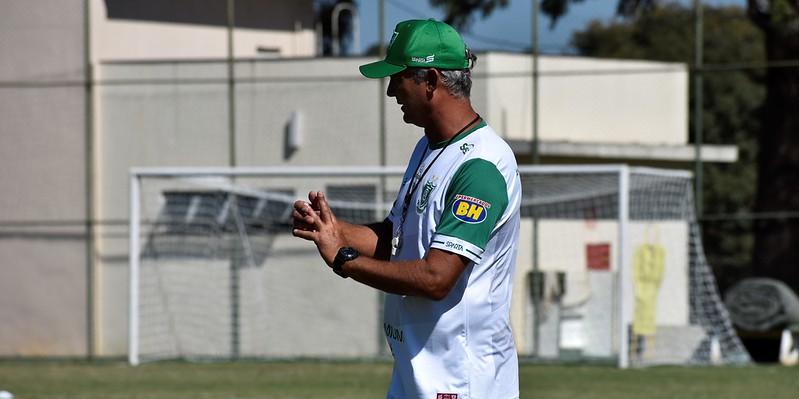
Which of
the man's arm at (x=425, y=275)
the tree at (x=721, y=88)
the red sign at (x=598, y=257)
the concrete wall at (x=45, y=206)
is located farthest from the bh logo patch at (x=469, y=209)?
the tree at (x=721, y=88)

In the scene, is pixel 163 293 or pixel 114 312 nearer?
pixel 163 293

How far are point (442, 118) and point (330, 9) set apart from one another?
19503 mm

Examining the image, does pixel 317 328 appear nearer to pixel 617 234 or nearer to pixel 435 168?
pixel 617 234

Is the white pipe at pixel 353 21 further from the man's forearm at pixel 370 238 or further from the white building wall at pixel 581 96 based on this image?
the man's forearm at pixel 370 238

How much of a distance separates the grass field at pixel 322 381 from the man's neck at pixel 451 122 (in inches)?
321

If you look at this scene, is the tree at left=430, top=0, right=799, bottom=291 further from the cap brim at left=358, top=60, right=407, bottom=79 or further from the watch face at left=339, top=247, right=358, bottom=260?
the watch face at left=339, top=247, right=358, bottom=260

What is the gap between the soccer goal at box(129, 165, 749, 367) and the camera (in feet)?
54.1

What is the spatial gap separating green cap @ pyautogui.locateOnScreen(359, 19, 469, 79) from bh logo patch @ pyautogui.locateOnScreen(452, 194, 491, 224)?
42 centimetres

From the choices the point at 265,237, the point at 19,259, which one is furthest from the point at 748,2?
the point at 19,259

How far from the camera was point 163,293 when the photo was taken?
58.0 feet

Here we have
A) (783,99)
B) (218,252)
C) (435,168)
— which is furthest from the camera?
(783,99)

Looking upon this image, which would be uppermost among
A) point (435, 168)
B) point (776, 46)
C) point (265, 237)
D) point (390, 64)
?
point (776, 46)

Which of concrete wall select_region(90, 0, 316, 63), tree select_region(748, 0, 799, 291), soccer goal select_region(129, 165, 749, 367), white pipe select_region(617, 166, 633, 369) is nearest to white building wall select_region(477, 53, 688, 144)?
soccer goal select_region(129, 165, 749, 367)

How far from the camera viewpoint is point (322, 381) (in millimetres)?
13844
